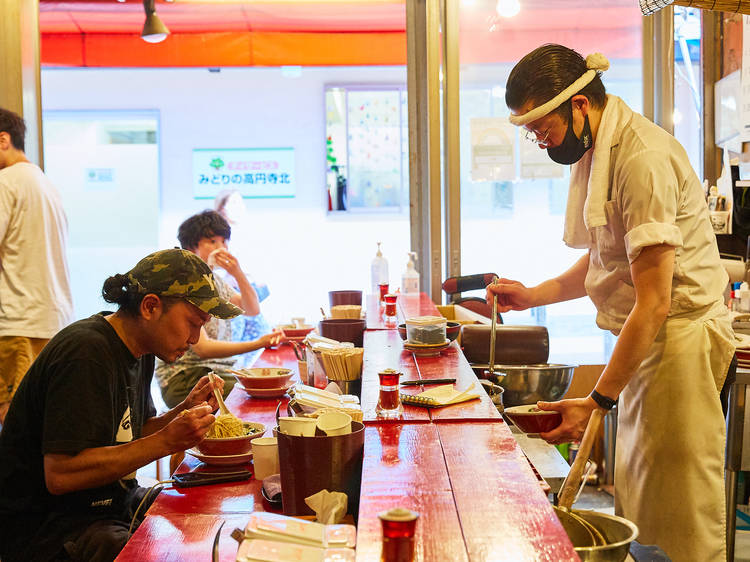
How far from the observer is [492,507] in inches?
49.9

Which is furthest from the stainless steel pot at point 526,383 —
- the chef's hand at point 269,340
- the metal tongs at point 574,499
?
the chef's hand at point 269,340

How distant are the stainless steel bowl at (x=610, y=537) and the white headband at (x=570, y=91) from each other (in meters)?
1.09

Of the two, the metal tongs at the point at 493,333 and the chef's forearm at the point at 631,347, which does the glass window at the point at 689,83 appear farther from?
the chef's forearm at the point at 631,347

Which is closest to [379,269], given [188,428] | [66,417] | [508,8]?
[508,8]

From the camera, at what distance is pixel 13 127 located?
4012 mm

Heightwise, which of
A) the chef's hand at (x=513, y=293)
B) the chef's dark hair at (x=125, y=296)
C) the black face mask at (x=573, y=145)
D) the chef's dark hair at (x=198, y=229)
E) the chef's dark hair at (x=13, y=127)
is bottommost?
the chef's hand at (x=513, y=293)

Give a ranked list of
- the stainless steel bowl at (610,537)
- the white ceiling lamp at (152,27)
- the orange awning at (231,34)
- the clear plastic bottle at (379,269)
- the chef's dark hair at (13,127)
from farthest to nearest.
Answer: the orange awning at (231,34), the white ceiling lamp at (152,27), the clear plastic bottle at (379,269), the chef's dark hair at (13,127), the stainless steel bowl at (610,537)

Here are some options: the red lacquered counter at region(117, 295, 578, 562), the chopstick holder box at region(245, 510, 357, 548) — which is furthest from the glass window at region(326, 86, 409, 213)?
the chopstick holder box at region(245, 510, 357, 548)

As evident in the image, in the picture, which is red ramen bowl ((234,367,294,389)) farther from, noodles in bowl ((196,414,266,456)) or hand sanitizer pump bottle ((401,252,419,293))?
hand sanitizer pump bottle ((401,252,419,293))

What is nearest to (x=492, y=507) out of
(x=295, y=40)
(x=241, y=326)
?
(x=241, y=326)

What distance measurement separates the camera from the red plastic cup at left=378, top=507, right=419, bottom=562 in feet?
3.51

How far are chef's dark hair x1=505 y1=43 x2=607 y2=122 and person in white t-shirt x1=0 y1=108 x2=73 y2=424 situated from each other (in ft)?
8.63

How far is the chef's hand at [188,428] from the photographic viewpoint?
1.91 meters

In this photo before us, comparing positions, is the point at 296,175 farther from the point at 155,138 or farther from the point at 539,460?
the point at 539,460
